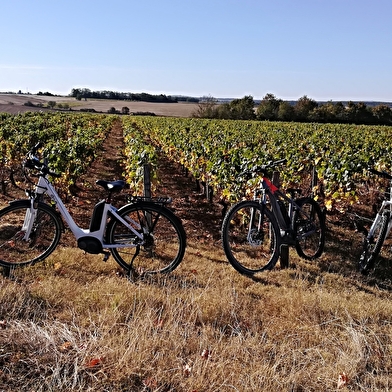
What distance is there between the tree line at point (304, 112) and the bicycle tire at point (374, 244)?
59.1m

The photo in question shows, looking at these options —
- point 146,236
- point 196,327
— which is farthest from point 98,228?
point 196,327

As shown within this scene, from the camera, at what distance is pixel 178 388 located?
Result: 7.50ft

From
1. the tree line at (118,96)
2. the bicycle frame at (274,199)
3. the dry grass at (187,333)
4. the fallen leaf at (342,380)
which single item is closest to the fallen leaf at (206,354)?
the dry grass at (187,333)

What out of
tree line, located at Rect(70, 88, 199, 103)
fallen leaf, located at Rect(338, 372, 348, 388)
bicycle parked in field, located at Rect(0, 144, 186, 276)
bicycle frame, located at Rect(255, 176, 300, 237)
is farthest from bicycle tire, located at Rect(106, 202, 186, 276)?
tree line, located at Rect(70, 88, 199, 103)

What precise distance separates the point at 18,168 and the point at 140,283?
25.3ft

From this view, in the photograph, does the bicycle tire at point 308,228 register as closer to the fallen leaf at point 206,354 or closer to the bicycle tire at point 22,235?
the fallen leaf at point 206,354

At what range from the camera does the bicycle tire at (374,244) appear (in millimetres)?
4359

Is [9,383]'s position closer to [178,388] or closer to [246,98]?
[178,388]

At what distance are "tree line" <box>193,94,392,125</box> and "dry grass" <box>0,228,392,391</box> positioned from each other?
60.7 metres

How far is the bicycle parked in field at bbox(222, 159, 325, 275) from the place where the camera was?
4.32 metres

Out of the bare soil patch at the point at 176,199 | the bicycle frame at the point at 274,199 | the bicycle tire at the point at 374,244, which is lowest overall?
the bare soil patch at the point at 176,199

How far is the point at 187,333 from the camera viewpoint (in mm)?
2828

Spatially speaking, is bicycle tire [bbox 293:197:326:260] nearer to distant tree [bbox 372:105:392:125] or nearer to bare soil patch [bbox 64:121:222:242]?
bare soil patch [bbox 64:121:222:242]

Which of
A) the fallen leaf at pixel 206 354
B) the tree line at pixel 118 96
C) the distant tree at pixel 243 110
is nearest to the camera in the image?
the fallen leaf at pixel 206 354
